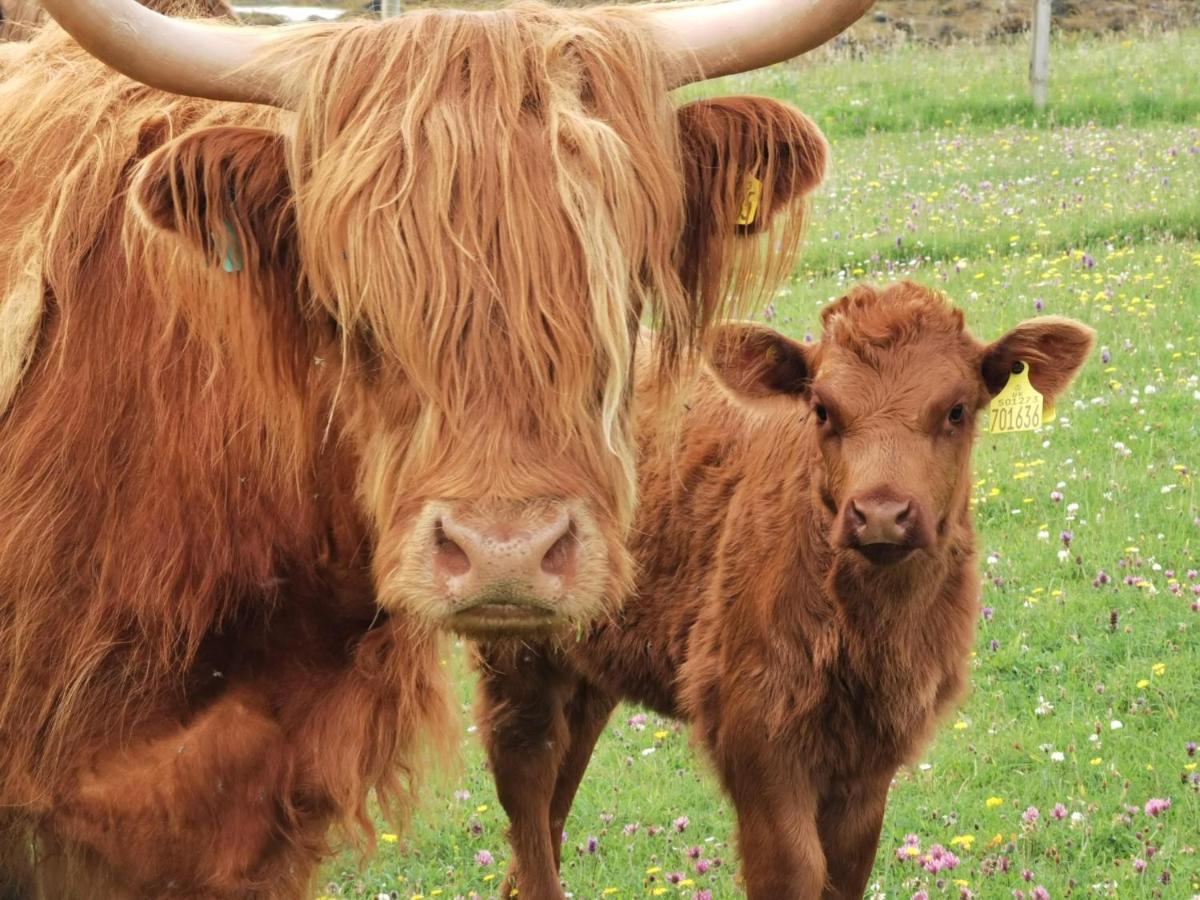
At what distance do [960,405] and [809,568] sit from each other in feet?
2.10

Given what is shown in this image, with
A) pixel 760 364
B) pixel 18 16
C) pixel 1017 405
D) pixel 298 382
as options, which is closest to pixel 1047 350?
pixel 1017 405

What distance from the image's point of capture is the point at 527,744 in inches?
222

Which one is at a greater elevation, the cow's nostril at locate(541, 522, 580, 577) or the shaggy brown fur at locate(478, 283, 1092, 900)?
the cow's nostril at locate(541, 522, 580, 577)

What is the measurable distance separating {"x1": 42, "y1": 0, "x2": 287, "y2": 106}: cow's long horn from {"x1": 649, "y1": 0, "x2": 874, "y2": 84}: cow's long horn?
789mm

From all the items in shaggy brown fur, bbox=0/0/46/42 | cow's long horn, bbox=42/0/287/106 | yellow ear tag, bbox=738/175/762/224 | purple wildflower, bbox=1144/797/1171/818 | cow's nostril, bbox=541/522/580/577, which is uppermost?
cow's long horn, bbox=42/0/287/106

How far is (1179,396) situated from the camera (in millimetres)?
8812

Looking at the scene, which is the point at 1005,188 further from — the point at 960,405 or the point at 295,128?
the point at 295,128

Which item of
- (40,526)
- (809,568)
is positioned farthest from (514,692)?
(40,526)

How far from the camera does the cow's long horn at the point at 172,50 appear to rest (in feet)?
9.92

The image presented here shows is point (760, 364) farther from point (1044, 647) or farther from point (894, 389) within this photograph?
point (1044, 647)

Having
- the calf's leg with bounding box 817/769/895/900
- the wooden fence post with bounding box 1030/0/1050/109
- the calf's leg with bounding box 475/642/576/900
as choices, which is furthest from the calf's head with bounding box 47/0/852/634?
the wooden fence post with bounding box 1030/0/1050/109

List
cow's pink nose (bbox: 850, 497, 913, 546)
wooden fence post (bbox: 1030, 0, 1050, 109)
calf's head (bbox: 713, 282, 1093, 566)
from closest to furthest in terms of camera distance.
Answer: cow's pink nose (bbox: 850, 497, 913, 546) < calf's head (bbox: 713, 282, 1093, 566) < wooden fence post (bbox: 1030, 0, 1050, 109)

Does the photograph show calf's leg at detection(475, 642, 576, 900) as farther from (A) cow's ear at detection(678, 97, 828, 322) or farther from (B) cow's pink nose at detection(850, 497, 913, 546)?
(A) cow's ear at detection(678, 97, 828, 322)

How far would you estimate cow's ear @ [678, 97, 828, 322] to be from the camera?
3.44m
